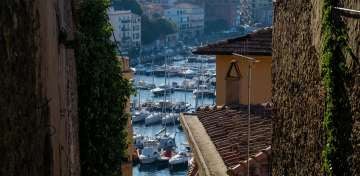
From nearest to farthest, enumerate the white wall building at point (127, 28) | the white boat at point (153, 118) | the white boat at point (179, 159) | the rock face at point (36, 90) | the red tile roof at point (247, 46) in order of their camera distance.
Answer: the rock face at point (36, 90)
the red tile roof at point (247, 46)
the white boat at point (179, 159)
the white boat at point (153, 118)
the white wall building at point (127, 28)

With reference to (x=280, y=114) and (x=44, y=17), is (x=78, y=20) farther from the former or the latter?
(x=280, y=114)

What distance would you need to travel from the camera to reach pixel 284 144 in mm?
5590

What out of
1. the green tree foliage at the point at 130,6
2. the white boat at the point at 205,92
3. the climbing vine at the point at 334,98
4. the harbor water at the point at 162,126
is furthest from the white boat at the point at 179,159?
the climbing vine at the point at 334,98

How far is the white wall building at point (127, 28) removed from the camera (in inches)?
3024

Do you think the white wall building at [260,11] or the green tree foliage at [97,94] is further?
the white wall building at [260,11]

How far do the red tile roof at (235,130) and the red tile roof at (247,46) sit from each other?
1656 millimetres

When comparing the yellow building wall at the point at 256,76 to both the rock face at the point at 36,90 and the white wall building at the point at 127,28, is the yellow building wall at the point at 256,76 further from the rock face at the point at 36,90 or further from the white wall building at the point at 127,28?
the white wall building at the point at 127,28

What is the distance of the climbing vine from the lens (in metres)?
4.11

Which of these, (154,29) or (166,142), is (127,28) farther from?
(166,142)

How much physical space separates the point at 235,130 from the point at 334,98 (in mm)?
6571

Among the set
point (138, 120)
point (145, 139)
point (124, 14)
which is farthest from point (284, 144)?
point (124, 14)

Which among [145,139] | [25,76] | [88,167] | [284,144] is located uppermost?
[25,76]

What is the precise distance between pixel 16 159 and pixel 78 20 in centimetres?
511

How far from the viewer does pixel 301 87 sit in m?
5.15
